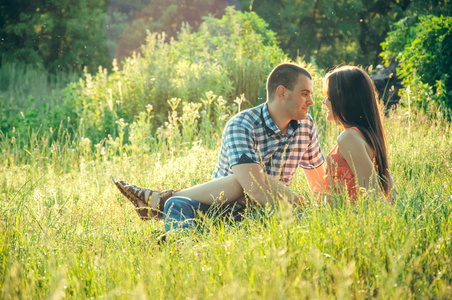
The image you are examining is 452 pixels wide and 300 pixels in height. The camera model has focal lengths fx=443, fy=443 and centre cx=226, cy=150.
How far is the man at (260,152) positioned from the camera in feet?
11.1

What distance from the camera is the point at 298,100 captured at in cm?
364

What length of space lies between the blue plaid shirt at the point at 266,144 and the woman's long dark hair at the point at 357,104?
46cm

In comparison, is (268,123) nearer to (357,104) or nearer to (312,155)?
(312,155)

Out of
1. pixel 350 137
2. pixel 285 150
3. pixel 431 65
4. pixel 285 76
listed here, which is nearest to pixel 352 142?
pixel 350 137

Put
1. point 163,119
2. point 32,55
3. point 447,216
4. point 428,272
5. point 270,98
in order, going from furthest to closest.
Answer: point 32,55, point 163,119, point 270,98, point 447,216, point 428,272

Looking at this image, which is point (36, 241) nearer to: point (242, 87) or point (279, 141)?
point (279, 141)

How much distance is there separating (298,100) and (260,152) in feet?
1.80

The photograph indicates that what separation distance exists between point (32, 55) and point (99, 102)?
1025 cm

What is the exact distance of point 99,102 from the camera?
8.34 metres

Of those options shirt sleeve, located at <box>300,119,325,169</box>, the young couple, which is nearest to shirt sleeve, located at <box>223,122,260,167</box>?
the young couple

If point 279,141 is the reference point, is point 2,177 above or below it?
below

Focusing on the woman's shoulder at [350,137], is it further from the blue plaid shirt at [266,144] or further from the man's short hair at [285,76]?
the man's short hair at [285,76]

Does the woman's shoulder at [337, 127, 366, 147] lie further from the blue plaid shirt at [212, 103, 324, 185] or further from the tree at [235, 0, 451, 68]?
the tree at [235, 0, 451, 68]

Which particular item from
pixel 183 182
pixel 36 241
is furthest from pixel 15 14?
pixel 36 241
